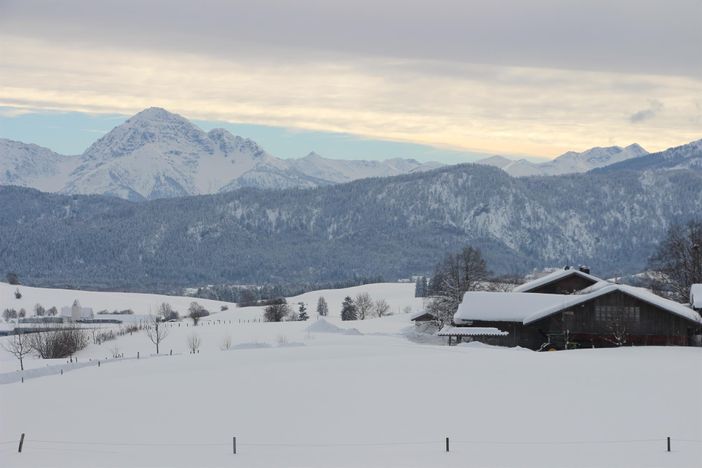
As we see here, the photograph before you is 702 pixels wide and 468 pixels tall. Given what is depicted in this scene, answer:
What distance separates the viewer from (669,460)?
34781 mm

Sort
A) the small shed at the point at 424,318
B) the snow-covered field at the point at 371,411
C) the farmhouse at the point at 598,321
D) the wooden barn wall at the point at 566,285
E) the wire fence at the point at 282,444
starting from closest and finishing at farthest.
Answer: the snow-covered field at the point at 371,411 < the wire fence at the point at 282,444 < the farmhouse at the point at 598,321 < the wooden barn wall at the point at 566,285 < the small shed at the point at 424,318

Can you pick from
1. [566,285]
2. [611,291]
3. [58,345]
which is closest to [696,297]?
[611,291]

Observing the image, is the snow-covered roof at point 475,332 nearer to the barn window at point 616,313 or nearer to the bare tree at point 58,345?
the barn window at point 616,313

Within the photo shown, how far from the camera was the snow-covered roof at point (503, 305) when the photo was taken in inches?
2945

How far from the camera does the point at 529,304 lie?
75.9 metres

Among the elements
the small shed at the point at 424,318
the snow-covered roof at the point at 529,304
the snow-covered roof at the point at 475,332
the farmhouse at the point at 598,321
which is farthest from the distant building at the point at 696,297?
the small shed at the point at 424,318

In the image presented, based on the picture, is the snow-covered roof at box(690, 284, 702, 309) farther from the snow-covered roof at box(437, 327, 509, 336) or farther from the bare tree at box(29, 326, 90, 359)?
the bare tree at box(29, 326, 90, 359)

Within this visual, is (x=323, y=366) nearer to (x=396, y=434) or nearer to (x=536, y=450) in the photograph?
(x=396, y=434)

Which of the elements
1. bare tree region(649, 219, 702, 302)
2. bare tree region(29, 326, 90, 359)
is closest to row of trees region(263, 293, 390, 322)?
bare tree region(29, 326, 90, 359)

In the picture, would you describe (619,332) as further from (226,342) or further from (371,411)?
(226,342)

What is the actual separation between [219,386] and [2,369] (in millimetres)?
37445

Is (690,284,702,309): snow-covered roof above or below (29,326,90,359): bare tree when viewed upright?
above

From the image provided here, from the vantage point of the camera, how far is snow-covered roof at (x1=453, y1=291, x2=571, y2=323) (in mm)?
74812

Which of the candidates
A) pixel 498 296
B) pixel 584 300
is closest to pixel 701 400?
pixel 584 300
